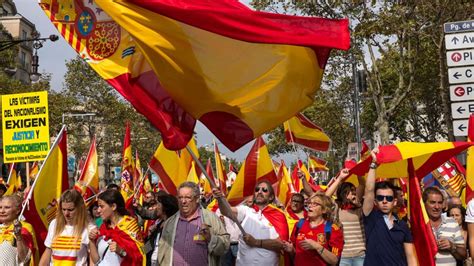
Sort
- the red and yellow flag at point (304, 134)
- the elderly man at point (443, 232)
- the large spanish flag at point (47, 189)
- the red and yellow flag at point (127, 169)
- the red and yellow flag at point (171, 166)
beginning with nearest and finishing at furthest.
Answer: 1. the elderly man at point (443, 232)
2. the large spanish flag at point (47, 189)
3. the red and yellow flag at point (171, 166)
4. the red and yellow flag at point (304, 134)
5. the red and yellow flag at point (127, 169)

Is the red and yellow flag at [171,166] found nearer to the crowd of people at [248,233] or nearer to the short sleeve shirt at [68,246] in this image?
the crowd of people at [248,233]

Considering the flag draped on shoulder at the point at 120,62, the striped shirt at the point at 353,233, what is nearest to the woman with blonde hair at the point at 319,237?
the striped shirt at the point at 353,233

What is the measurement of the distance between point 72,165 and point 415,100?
69.5ft

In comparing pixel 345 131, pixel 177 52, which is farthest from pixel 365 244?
pixel 345 131

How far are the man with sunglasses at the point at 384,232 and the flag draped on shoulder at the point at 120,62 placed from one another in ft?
5.96

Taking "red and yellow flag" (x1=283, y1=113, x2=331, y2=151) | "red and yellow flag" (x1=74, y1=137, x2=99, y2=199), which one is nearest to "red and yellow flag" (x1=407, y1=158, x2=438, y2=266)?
"red and yellow flag" (x1=74, y1=137, x2=99, y2=199)

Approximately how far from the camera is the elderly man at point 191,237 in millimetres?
6355

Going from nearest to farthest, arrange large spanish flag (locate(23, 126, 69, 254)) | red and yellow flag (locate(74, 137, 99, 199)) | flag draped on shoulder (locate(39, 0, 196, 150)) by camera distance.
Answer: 1. flag draped on shoulder (locate(39, 0, 196, 150))
2. large spanish flag (locate(23, 126, 69, 254))
3. red and yellow flag (locate(74, 137, 99, 199))

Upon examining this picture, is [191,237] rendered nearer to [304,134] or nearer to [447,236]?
[447,236]

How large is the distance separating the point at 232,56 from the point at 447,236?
9.15 ft

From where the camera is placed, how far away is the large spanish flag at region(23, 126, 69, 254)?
721 cm

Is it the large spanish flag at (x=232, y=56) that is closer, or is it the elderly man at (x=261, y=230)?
the large spanish flag at (x=232, y=56)

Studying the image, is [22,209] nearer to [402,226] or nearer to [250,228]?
[250,228]

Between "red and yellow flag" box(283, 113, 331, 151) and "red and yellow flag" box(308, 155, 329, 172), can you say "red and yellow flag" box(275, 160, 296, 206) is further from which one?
"red and yellow flag" box(308, 155, 329, 172)
